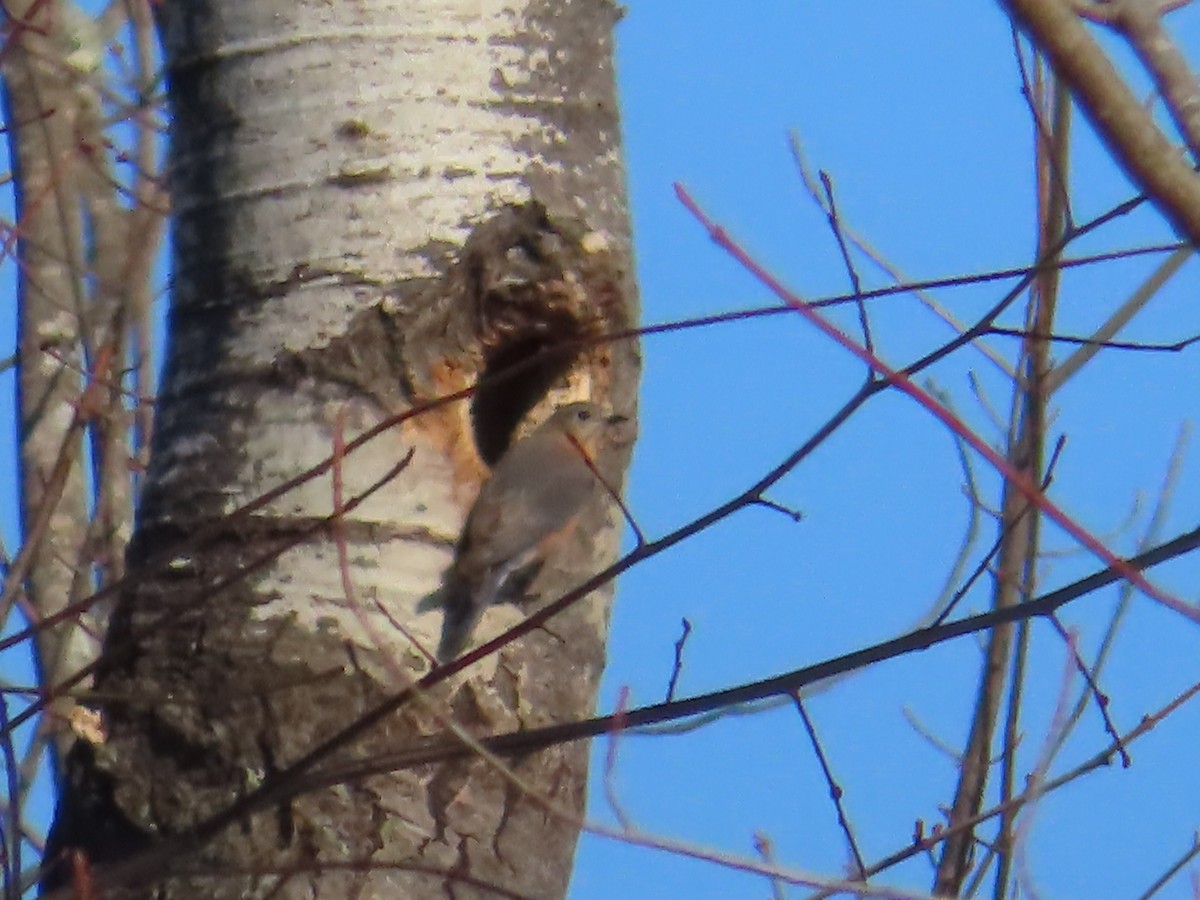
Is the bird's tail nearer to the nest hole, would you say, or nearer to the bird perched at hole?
the bird perched at hole

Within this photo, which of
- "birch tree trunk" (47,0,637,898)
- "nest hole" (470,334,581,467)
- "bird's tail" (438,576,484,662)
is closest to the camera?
"birch tree trunk" (47,0,637,898)

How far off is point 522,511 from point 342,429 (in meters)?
0.40

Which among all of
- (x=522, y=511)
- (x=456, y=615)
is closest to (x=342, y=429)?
(x=456, y=615)

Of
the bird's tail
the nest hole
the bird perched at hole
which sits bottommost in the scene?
the bird's tail

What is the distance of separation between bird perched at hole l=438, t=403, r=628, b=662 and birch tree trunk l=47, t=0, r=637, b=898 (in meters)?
0.04

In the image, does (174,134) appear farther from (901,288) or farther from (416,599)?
(901,288)

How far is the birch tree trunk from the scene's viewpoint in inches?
81.4

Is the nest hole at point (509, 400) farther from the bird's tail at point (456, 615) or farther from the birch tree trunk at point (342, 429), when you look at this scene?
the bird's tail at point (456, 615)

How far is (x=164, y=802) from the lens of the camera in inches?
81.5

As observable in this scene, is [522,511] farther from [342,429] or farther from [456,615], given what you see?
[342,429]

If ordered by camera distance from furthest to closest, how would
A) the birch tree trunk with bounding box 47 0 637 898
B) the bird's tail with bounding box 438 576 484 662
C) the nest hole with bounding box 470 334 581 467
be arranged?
the nest hole with bounding box 470 334 581 467 < the bird's tail with bounding box 438 576 484 662 < the birch tree trunk with bounding box 47 0 637 898

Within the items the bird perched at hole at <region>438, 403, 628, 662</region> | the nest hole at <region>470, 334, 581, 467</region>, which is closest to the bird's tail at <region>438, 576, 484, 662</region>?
the bird perched at hole at <region>438, 403, 628, 662</region>

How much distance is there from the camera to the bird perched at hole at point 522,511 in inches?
86.5

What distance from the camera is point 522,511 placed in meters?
2.43
